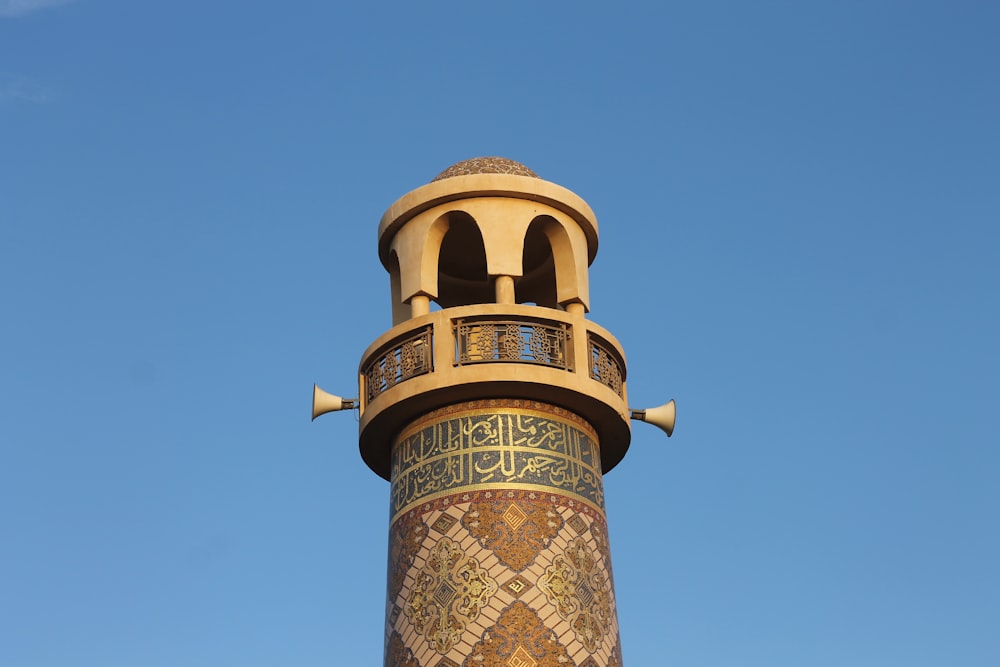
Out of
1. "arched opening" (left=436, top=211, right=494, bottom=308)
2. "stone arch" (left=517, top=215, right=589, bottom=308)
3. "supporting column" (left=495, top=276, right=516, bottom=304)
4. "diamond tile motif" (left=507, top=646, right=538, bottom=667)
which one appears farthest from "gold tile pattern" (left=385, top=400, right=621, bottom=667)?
"arched opening" (left=436, top=211, right=494, bottom=308)

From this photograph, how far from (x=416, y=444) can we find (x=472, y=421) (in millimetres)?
556

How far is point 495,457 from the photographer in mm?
12305

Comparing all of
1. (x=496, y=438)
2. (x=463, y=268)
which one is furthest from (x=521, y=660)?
(x=463, y=268)

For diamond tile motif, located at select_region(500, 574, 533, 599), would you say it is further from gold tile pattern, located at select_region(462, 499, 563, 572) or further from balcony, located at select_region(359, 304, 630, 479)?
balcony, located at select_region(359, 304, 630, 479)

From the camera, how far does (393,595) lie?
40.3ft

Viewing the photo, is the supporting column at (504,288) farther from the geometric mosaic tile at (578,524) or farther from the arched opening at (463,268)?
the geometric mosaic tile at (578,524)

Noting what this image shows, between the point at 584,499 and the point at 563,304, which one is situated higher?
the point at 563,304

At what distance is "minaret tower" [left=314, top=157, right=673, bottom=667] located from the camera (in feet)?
38.4

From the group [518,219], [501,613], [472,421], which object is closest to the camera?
[501,613]

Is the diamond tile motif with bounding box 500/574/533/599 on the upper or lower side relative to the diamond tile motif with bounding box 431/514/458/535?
lower

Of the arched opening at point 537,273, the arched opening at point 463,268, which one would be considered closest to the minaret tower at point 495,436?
the arched opening at point 463,268

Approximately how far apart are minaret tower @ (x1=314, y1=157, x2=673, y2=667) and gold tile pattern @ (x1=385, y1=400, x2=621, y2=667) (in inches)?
0.4

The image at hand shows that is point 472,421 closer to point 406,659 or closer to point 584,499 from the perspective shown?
point 584,499

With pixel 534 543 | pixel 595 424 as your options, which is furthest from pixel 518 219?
pixel 534 543
